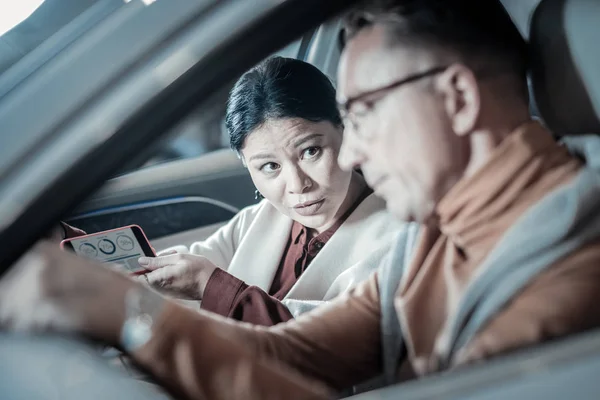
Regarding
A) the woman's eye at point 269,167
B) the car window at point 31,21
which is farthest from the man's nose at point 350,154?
the car window at point 31,21

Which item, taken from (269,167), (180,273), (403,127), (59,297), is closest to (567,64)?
(403,127)

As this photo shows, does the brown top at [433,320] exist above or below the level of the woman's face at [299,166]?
below

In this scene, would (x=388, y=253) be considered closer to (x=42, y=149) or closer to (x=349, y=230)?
(x=349, y=230)

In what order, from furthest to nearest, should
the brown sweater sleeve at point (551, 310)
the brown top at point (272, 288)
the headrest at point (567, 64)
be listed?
the brown top at point (272, 288) → the headrest at point (567, 64) → the brown sweater sleeve at point (551, 310)

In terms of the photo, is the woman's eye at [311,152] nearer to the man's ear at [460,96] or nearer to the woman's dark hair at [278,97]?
the woman's dark hair at [278,97]

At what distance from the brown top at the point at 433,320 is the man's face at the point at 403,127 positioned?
1.8 inches

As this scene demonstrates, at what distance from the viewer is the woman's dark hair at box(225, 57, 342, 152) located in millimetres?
1048

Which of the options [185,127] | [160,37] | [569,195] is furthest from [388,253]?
[160,37]

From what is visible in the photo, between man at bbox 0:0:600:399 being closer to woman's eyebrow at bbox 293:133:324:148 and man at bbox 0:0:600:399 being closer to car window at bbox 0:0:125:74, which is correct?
woman's eyebrow at bbox 293:133:324:148

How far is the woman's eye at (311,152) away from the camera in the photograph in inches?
42.0

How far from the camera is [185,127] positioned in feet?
3.33

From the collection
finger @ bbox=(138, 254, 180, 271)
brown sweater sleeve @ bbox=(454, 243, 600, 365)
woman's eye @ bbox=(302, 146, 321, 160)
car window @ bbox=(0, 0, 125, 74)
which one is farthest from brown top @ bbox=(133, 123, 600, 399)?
car window @ bbox=(0, 0, 125, 74)

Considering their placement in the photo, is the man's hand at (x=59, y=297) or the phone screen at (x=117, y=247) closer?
the man's hand at (x=59, y=297)

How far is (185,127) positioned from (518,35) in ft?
1.96
